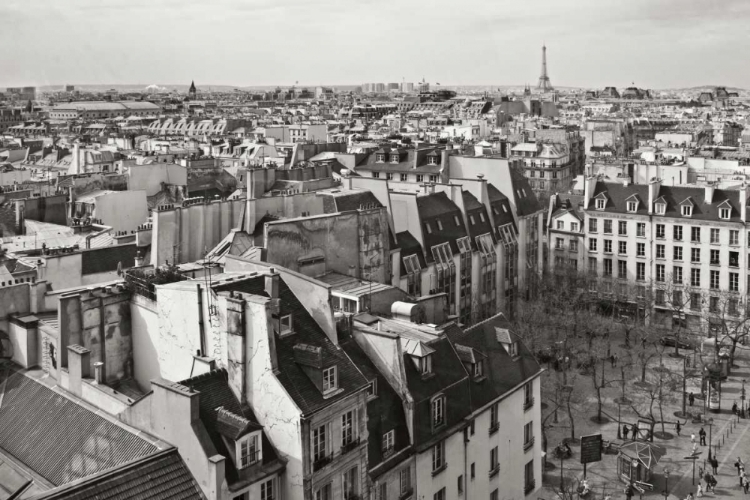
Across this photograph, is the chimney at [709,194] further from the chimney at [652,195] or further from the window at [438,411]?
the window at [438,411]

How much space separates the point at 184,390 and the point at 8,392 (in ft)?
35.1

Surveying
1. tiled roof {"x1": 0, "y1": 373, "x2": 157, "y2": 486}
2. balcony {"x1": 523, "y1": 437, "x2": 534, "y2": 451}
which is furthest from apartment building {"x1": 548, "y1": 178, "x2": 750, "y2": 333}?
tiled roof {"x1": 0, "y1": 373, "x2": 157, "y2": 486}

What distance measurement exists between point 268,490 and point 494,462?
536 inches

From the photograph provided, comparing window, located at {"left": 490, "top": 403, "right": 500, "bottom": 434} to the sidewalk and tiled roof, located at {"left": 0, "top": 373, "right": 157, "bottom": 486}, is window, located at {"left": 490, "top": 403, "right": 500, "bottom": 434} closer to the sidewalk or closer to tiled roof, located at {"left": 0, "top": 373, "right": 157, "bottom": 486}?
the sidewalk

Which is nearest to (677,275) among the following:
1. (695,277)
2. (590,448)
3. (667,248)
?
(695,277)

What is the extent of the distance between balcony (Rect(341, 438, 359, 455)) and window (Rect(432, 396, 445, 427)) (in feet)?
18.4

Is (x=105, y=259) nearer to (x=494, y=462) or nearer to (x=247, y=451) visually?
(x=247, y=451)

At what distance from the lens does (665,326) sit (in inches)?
2938

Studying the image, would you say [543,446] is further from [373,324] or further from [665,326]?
[665,326]

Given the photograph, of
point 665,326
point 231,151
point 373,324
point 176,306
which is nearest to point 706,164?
point 665,326

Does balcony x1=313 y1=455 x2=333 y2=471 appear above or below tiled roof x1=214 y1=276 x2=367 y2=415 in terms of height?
below

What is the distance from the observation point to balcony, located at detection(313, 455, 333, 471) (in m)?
26.1

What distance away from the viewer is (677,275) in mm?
76438

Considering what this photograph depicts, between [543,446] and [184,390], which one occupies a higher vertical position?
[184,390]
